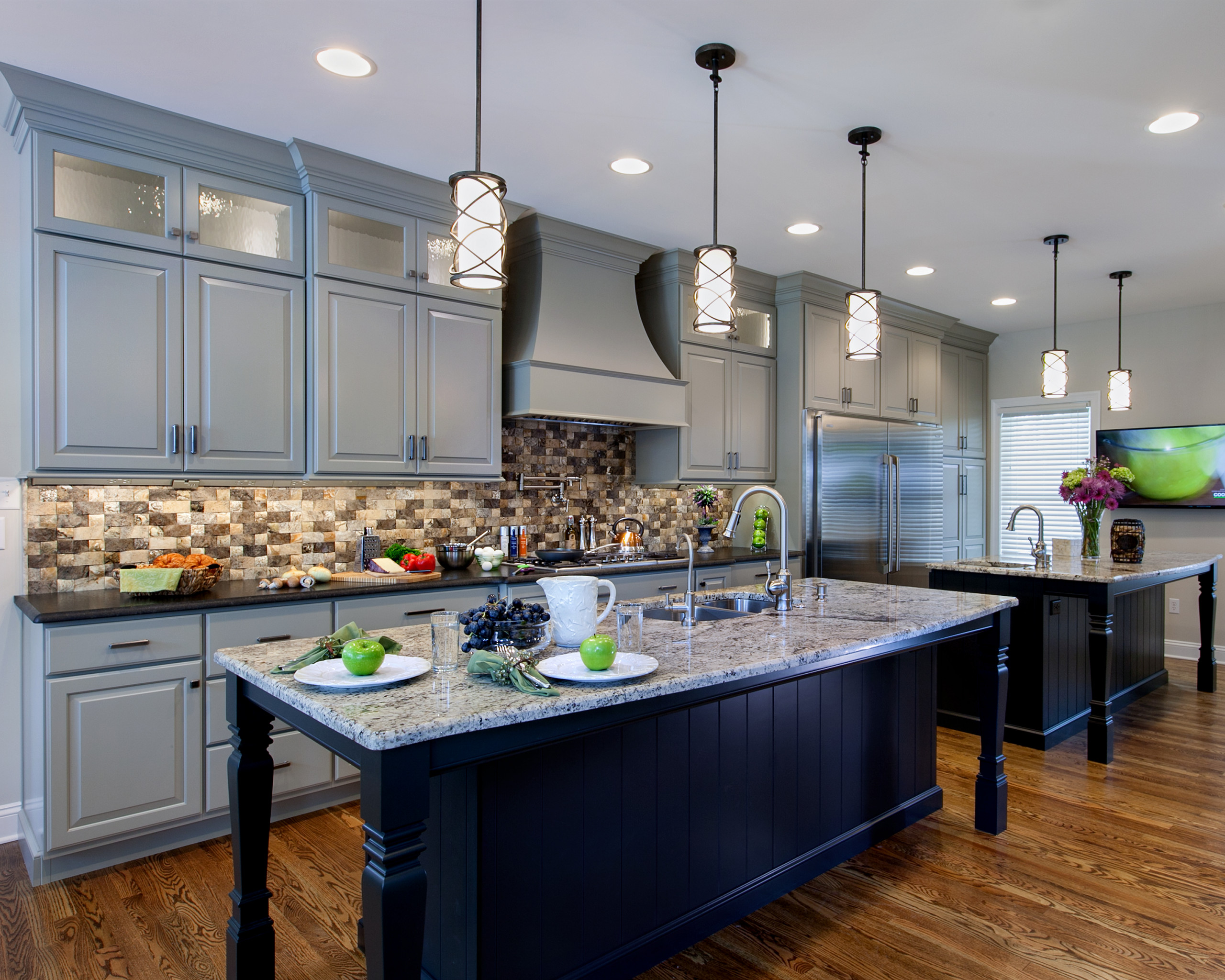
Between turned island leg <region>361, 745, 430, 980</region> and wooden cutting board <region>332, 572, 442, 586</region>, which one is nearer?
turned island leg <region>361, 745, 430, 980</region>

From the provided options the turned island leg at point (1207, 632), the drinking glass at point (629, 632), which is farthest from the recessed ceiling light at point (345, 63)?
the turned island leg at point (1207, 632)

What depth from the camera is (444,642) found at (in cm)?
170

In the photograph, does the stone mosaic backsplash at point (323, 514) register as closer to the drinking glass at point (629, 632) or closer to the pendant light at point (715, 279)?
the pendant light at point (715, 279)

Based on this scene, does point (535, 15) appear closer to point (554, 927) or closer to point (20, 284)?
point (20, 284)

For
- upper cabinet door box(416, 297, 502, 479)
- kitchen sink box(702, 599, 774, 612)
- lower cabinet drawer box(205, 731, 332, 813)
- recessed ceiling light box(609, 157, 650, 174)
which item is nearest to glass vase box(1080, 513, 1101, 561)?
kitchen sink box(702, 599, 774, 612)

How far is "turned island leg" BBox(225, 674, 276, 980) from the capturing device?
186cm

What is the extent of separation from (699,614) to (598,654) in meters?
1.16

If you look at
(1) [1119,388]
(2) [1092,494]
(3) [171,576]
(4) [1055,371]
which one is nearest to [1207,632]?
(2) [1092,494]

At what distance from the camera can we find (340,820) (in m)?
3.02

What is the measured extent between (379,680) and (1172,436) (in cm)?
634

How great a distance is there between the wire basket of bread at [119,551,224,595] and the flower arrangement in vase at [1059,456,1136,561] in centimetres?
433

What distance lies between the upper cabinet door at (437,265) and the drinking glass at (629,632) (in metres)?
2.15

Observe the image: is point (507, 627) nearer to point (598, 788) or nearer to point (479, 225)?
point (598, 788)

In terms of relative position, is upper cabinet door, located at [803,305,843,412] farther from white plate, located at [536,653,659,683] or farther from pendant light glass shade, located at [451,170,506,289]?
white plate, located at [536,653,659,683]
